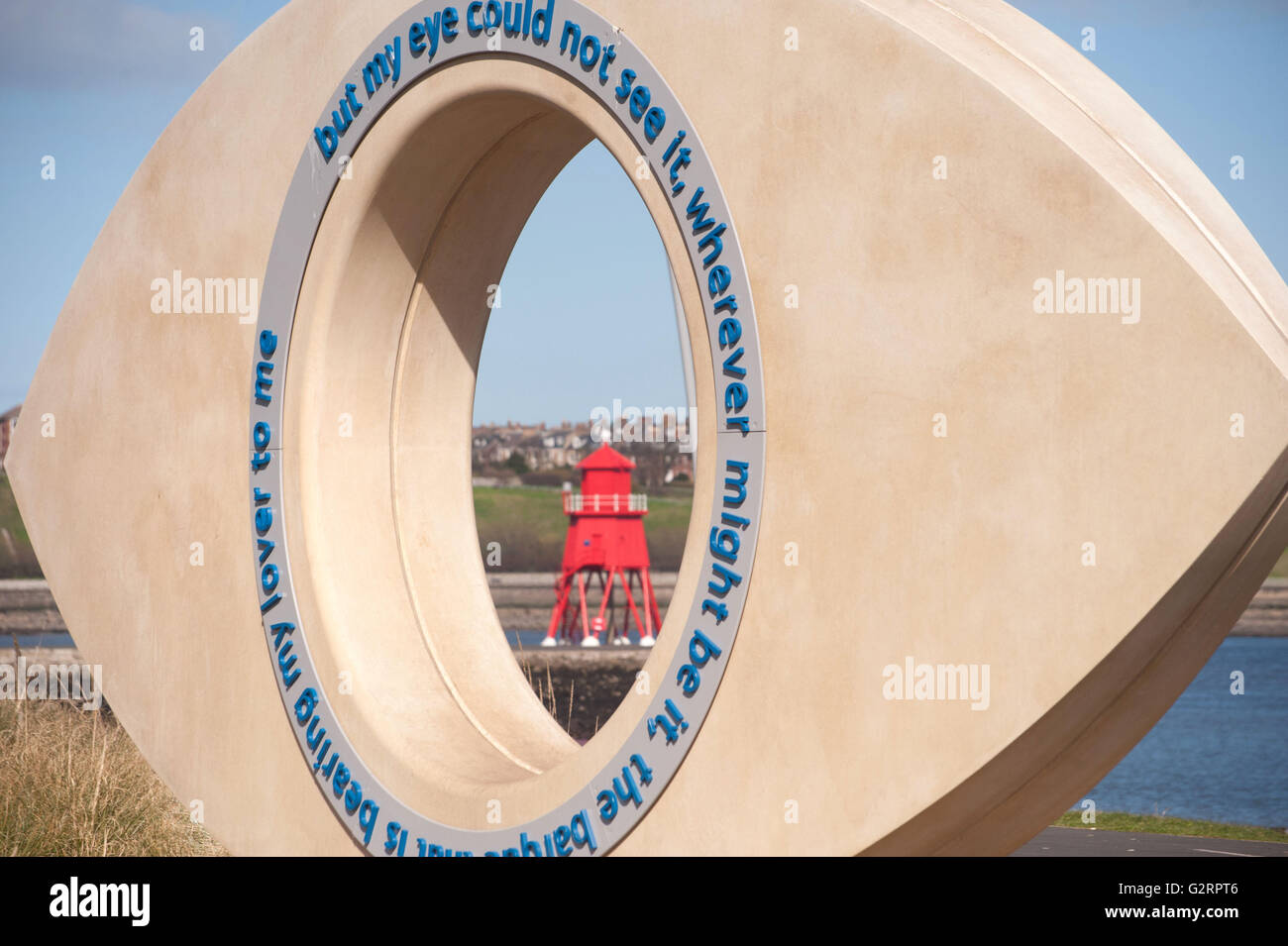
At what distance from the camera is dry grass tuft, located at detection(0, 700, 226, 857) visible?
28.7 ft

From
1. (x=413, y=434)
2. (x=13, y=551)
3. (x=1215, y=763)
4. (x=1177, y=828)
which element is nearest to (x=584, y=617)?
(x=1215, y=763)

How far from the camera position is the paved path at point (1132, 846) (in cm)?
981

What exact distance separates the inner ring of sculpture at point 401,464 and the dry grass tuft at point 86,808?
1.39 metres

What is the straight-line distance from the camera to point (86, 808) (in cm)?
900

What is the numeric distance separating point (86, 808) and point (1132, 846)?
6719mm

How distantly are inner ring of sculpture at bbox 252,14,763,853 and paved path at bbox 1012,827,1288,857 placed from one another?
12.5 ft

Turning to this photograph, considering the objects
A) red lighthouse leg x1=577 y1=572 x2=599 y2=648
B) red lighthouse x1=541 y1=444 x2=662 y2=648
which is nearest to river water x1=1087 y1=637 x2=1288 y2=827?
red lighthouse x1=541 y1=444 x2=662 y2=648

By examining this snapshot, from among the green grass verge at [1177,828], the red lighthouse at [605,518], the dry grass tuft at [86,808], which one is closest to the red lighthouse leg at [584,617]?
the red lighthouse at [605,518]

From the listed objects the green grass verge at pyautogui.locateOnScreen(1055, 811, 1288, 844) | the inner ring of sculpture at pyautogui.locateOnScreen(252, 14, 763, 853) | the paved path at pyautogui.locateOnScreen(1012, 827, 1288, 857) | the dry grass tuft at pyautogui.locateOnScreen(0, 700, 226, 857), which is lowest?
the green grass verge at pyautogui.locateOnScreen(1055, 811, 1288, 844)

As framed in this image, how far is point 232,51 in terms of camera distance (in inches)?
362

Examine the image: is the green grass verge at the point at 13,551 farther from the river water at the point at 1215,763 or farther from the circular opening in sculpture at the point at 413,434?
the circular opening in sculpture at the point at 413,434

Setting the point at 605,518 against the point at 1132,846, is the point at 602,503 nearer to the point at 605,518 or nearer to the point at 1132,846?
the point at 605,518

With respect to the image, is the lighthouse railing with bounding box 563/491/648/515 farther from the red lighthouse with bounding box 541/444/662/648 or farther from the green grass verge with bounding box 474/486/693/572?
the green grass verge with bounding box 474/486/693/572
